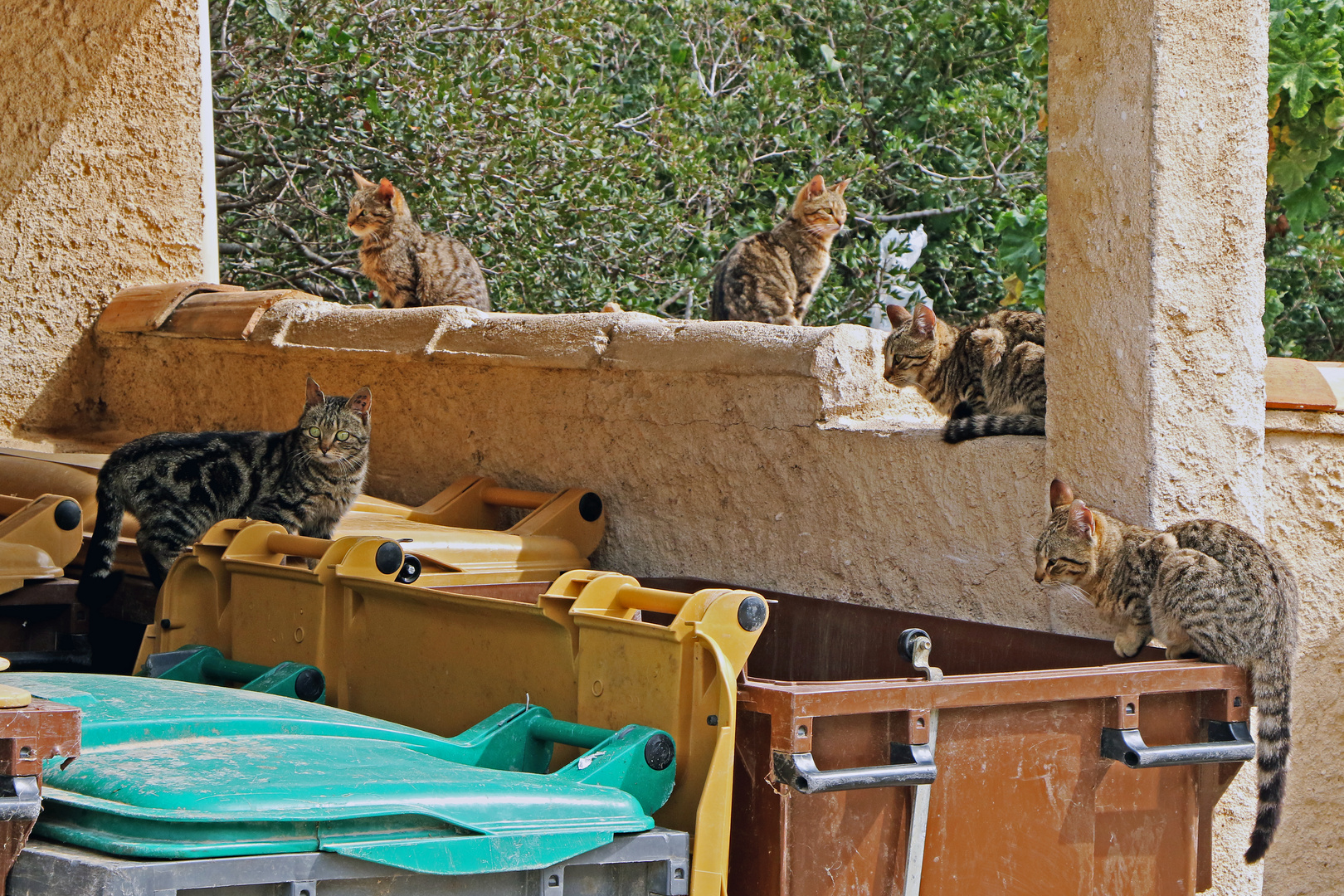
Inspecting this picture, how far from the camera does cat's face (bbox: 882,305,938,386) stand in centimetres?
392

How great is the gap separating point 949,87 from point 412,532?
10.7 metres

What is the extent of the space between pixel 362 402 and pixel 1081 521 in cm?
259

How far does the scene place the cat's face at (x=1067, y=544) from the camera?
276 centimetres

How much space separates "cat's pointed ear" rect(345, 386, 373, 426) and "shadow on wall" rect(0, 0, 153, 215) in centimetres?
267

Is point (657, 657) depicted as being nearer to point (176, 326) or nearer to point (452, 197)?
point (176, 326)

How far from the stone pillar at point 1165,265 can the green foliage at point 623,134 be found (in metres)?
3.94

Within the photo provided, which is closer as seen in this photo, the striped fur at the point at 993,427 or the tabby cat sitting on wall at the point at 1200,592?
the tabby cat sitting on wall at the point at 1200,592

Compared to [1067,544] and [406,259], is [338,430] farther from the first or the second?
[406,259]

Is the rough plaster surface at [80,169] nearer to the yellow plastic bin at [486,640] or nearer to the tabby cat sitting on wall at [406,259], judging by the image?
the tabby cat sitting on wall at [406,259]

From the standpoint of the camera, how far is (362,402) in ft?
14.9

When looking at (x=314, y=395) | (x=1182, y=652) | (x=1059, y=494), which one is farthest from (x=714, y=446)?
(x=314, y=395)

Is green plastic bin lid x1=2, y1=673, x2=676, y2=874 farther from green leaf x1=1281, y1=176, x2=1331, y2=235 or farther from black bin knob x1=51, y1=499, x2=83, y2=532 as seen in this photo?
green leaf x1=1281, y1=176, x2=1331, y2=235

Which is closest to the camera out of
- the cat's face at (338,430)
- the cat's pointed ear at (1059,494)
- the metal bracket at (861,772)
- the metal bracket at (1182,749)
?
the metal bracket at (861,772)

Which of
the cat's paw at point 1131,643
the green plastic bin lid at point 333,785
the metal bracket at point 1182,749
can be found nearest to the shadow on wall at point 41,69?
the green plastic bin lid at point 333,785
